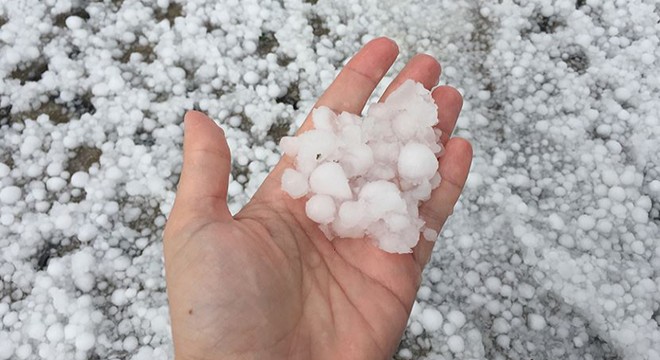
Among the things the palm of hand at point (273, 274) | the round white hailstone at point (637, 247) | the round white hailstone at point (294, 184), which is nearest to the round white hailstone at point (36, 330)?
the palm of hand at point (273, 274)

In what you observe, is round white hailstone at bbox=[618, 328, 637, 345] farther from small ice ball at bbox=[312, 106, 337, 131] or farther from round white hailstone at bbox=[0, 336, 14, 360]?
round white hailstone at bbox=[0, 336, 14, 360]

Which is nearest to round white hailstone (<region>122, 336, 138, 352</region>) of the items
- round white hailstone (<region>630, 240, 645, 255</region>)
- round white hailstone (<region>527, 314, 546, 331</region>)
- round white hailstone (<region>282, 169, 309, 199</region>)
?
round white hailstone (<region>282, 169, 309, 199</region>)

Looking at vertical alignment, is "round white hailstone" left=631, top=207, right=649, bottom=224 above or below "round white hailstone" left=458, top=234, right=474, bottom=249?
above

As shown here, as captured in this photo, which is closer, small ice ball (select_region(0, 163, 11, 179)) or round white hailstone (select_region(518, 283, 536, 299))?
round white hailstone (select_region(518, 283, 536, 299))

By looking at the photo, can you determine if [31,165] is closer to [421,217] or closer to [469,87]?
[421,217]

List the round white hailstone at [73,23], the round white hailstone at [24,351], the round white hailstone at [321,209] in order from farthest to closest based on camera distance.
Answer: the round white hailstone at [73,23]
the round white hailstone at [24,351]
the round white hailstone at [321,209]

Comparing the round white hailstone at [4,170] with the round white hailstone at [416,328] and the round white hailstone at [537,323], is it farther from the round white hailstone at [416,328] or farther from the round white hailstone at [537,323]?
the round white hailstone at [537,323]

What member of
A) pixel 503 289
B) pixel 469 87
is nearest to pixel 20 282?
pixel 503 289

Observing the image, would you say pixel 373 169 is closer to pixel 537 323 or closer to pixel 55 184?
pixel 537 323
